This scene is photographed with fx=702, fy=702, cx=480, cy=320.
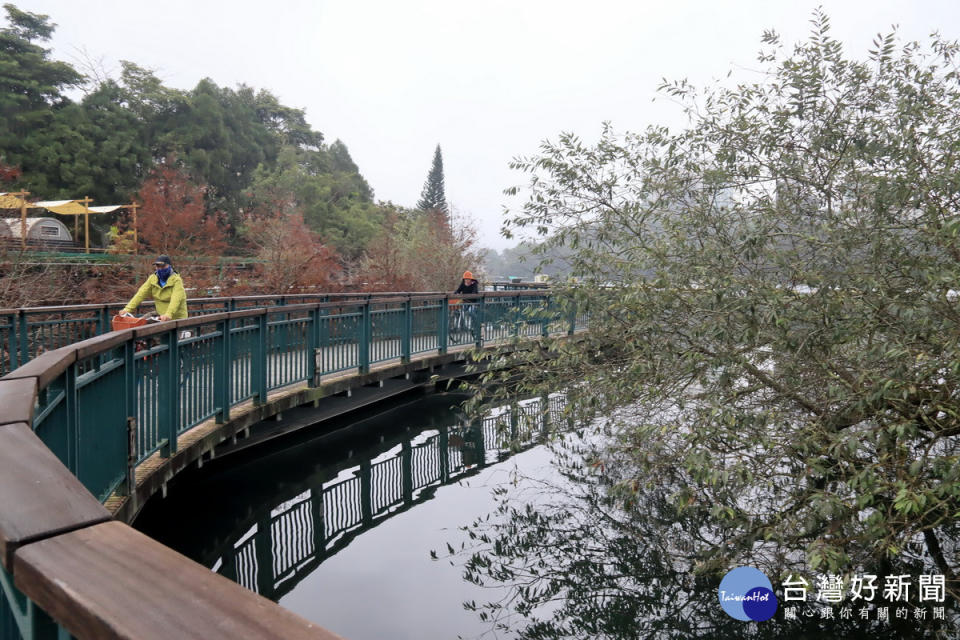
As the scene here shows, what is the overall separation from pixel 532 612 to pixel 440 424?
5.91m

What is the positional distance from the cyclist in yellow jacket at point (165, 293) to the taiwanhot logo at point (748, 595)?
559 centimetres

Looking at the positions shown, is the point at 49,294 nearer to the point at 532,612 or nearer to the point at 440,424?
the point at 440,424

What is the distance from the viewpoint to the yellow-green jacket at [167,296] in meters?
7.03

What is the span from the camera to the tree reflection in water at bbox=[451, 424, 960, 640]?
512 centimetres

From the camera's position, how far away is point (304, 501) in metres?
7.50

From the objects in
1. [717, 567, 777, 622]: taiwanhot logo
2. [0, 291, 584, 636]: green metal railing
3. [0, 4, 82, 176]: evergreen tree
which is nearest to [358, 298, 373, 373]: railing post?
[0, 291, 584, 636]: green metal railing

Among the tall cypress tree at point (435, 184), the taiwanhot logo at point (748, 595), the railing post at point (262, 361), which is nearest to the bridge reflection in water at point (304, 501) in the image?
the railing post at point (262, 361)

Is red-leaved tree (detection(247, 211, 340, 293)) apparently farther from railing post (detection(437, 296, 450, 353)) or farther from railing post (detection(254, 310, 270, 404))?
railing post (detection(254, 310, 270, 404))

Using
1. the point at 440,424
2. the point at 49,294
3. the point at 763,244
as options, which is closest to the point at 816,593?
the point at 763,244

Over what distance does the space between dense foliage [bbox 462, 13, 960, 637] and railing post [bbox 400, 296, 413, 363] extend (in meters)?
4.45

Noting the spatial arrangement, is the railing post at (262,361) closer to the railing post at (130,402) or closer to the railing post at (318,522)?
the railing post at (318,522)

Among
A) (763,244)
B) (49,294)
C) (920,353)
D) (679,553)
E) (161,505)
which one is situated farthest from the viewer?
(49,294)

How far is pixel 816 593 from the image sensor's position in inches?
207

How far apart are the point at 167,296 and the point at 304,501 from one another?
259 cm
